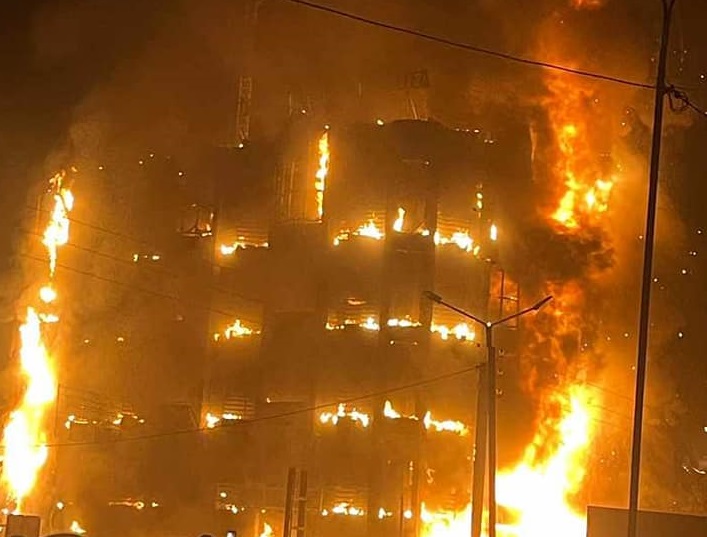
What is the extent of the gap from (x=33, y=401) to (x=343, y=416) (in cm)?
1788

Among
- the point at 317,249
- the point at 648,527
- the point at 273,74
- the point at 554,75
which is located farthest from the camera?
the point at 273,74

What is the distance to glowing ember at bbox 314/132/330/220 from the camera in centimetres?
6272

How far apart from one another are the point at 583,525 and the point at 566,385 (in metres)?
7.13

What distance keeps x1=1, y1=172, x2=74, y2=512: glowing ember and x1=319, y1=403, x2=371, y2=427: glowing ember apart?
16387mm

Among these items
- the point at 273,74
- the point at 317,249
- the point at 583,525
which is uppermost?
the point at 273,74

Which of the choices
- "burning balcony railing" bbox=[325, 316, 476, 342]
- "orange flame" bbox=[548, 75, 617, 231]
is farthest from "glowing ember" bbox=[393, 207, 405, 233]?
"orange flame" bbox=[548, 75, 617, 231]

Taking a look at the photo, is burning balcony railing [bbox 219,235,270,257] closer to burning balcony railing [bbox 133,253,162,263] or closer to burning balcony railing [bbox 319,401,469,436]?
burning balcony railing [bbox 133,253,162,263]

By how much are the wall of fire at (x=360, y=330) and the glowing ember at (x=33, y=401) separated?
9299 millimetres

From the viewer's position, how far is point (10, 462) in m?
60.3

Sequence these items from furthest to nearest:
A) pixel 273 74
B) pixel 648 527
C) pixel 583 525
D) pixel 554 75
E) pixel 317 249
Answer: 1. pixel 273 74
2. pixel 317 249
3. pixel 554 75
4. pixel 583 525
5. pixel 648 527

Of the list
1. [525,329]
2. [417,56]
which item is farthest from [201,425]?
[417,56]

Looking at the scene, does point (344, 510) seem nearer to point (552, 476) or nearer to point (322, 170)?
point (552, 476)

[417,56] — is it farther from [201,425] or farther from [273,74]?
[201,425]

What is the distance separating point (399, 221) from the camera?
59938 millimetres
